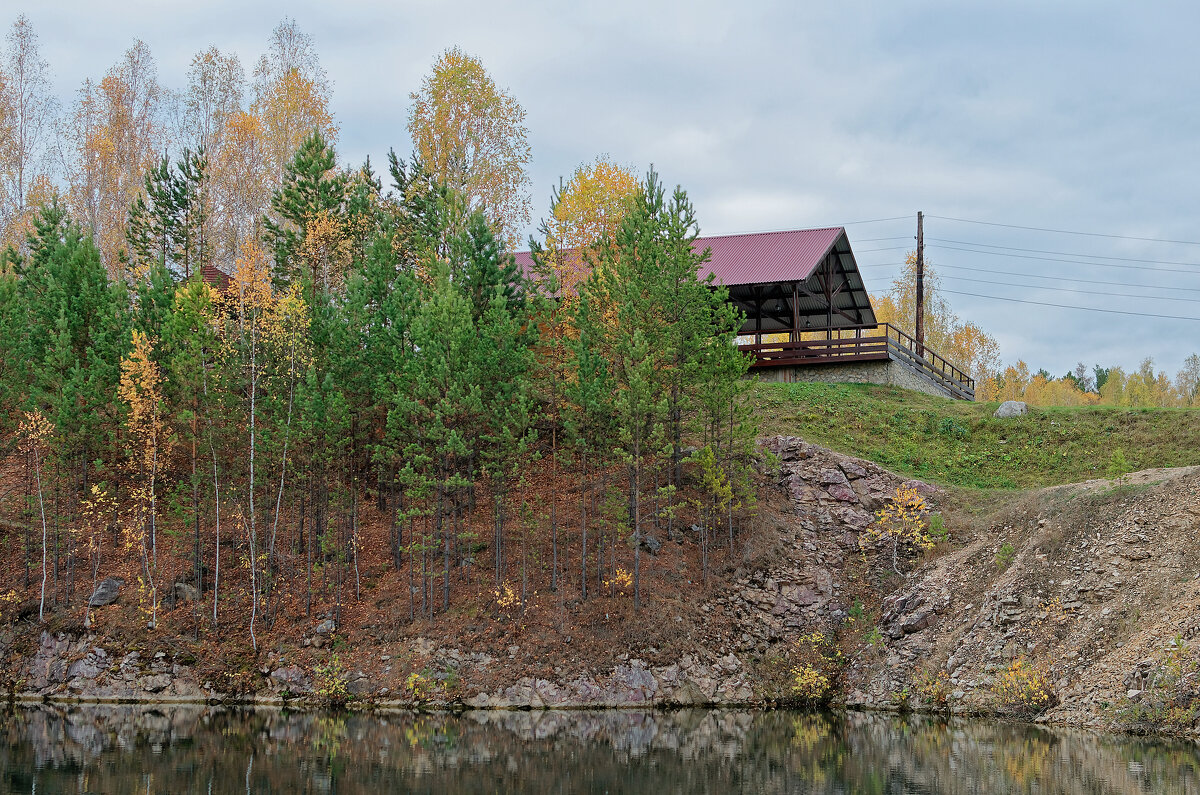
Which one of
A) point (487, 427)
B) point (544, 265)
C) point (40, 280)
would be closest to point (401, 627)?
point (487, 427)

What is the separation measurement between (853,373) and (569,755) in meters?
27.0

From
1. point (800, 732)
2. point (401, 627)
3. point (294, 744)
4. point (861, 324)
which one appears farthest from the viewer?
point (861, 324)

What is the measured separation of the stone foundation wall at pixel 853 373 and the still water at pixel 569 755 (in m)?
20.2

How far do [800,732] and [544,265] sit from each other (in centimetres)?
1894

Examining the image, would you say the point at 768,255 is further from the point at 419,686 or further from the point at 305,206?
the point at 419,686

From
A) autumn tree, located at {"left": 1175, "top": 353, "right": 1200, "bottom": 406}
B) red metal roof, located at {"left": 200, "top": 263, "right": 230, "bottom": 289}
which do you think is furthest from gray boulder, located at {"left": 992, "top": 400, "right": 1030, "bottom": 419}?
autumn tree, located at {"left": 1175, "top": 353, "right": 1200, "bottom": 406}

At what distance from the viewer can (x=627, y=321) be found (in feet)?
93.5

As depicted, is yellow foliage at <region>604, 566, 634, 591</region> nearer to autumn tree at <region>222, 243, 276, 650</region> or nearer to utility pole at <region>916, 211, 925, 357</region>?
autumn tree at <region>222, 243, 276, 650</region>

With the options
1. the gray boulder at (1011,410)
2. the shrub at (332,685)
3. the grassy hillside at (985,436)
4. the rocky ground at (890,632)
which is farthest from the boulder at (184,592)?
the gray boulder at (1011,410)

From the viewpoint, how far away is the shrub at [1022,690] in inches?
876

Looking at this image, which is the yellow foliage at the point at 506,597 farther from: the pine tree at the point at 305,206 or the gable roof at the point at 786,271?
the gable roof at the point at 786,271

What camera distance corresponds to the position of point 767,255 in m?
43.8

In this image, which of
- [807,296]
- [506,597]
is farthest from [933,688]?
[807,296]

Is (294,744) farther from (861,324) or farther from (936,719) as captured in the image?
(861,324)
